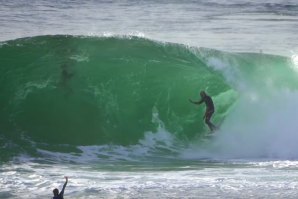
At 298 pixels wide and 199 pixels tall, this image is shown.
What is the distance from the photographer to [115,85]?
19172 mm

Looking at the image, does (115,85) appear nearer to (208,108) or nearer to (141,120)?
(141,120)

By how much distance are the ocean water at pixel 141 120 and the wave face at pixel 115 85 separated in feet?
0.09

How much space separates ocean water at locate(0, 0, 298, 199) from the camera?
13392 millimetres

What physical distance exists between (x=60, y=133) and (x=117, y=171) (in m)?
2.92

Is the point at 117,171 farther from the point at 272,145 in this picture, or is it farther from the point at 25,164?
the point at 272,145

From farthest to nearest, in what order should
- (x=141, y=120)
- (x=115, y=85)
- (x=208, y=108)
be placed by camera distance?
(x=115, y=85)
(x=141, y=120)
(x=208, y=108)

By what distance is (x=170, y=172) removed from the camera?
573 inches

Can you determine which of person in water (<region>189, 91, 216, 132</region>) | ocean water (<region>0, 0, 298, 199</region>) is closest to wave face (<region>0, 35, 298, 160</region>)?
ocean water (<region>0, 0, 298, 199</region>)

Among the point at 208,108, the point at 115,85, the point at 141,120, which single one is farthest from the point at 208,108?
the point at 115,85

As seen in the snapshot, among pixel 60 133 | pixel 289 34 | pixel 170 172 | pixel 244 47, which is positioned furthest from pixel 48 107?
pixel 289 34

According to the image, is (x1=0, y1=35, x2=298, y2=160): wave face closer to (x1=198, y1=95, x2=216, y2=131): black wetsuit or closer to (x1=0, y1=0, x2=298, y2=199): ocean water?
(x1=0, y1=0, x2=298, y2=199): ocean water

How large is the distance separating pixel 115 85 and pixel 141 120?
4.26 feet

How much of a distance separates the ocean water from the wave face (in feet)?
0.09

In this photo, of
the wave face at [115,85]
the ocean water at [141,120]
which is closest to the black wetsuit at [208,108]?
the ocean water at [141,120]
